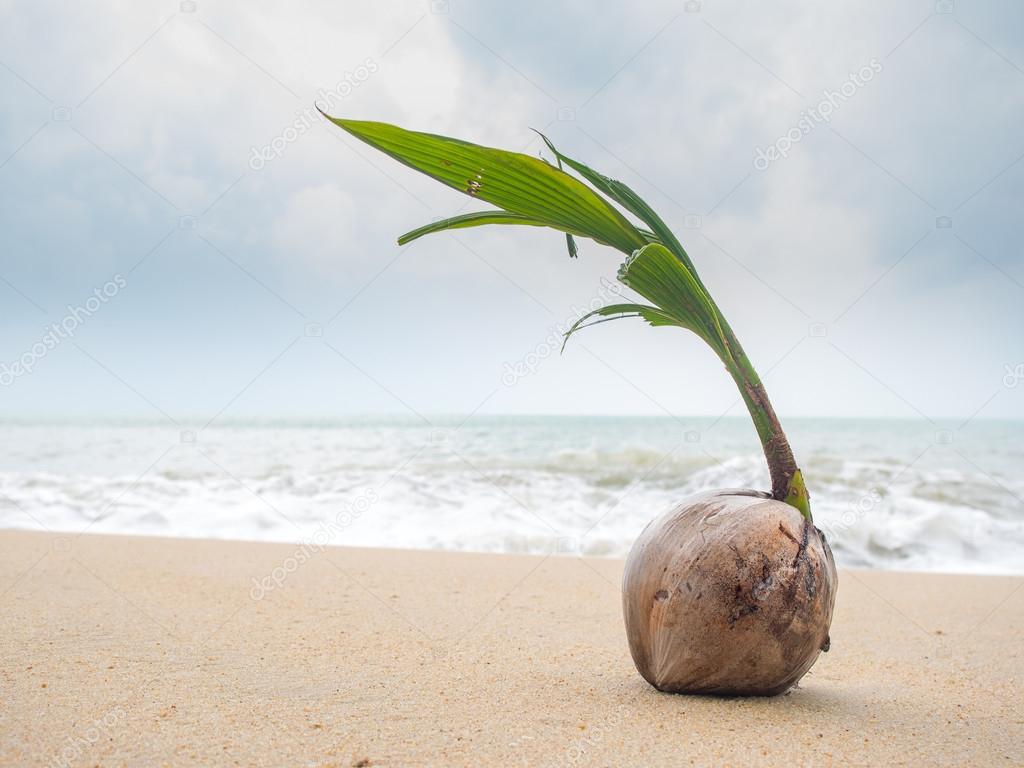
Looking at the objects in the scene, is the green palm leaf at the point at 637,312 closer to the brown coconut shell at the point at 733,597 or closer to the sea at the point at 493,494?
the brown coconut shell at the point at 733,597

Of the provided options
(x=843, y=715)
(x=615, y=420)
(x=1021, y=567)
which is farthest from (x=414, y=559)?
(x=615, y=420)

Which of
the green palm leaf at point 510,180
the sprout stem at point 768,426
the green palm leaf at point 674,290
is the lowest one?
the sprout stem at point 768,426

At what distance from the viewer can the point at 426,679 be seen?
2.36m

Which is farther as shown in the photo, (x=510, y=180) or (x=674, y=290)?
(x=674, y=290)

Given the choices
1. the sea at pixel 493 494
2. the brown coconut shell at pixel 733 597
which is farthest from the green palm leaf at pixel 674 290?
the sea at pixel 493 494

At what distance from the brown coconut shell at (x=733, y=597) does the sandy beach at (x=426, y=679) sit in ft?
0.37

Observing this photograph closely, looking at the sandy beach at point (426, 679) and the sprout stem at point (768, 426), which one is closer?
the sandy beach at point (426, 679)

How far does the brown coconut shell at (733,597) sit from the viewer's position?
1.90 meters

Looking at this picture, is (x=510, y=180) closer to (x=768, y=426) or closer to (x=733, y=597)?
(x=768, y=426)

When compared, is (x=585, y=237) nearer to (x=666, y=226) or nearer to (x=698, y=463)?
(x=666, y=226)

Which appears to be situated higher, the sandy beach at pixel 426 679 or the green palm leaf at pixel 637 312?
the green palm leaf at pixel 637 312

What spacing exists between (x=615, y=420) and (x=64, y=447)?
18662 mm

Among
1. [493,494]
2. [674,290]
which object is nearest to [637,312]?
[674,290]

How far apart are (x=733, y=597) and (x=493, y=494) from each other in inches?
284
